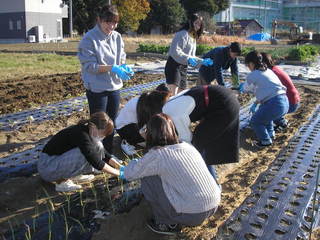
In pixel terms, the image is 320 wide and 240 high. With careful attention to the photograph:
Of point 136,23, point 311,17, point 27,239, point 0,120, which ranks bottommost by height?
point 27,239

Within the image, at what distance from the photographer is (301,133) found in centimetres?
A: 470

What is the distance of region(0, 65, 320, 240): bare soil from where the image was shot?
249cm

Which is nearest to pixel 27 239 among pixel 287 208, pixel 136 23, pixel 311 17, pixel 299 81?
pixel 287 208

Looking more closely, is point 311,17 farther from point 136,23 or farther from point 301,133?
point 301,133

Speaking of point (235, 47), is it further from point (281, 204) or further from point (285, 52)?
point (285, 52)

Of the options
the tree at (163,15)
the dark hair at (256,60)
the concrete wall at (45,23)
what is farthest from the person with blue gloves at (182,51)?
the tree at (163,15)

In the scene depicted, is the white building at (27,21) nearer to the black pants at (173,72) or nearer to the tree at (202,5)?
the tree at (202,5)

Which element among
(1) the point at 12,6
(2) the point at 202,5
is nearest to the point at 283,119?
(1) the point at 12,6

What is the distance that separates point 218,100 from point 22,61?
413 inches

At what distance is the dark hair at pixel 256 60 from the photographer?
4036 mm

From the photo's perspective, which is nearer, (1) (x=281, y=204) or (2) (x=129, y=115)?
(1) (x=281, y=204)

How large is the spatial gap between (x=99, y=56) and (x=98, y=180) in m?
1.15

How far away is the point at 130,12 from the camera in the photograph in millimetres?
30078

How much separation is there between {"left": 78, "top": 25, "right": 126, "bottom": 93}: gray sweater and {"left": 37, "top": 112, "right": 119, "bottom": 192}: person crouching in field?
677 mm
